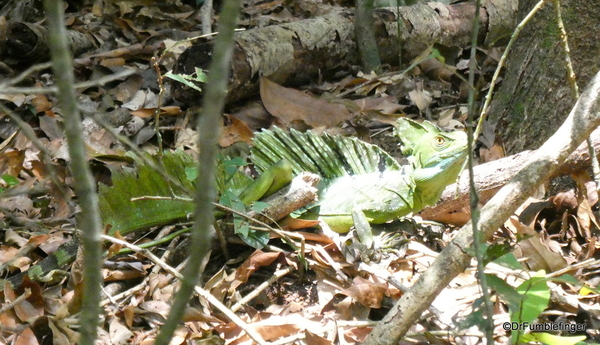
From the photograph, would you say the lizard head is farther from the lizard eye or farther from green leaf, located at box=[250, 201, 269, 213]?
green leaf, located at box=[250, 201, 269, 213]

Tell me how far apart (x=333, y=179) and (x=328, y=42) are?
2379 mm

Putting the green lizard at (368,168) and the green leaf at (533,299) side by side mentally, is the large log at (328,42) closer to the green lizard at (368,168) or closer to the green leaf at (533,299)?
the green lizard at (368,168)

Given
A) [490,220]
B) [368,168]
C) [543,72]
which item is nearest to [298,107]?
[368,168]

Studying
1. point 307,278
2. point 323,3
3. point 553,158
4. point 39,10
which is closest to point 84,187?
point 553,158

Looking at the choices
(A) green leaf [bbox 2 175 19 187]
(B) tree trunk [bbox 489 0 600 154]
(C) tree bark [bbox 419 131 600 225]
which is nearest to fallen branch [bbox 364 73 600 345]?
(C) tree bark [bbox 419 131 600 225]

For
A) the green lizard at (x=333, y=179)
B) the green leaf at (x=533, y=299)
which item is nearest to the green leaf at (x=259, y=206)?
the green lizard at (x=333, y=179)

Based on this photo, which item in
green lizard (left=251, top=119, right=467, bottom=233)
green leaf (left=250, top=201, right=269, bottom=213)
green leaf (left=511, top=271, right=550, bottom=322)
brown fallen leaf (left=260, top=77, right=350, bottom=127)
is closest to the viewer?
green leaf (left=511, top=271, right=550, bottom=322)

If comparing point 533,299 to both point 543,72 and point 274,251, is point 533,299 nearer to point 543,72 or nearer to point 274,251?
point 274,251

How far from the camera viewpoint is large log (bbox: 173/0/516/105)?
5.34m

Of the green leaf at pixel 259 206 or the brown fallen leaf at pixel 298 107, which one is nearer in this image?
the green leaf at pixel 259 206

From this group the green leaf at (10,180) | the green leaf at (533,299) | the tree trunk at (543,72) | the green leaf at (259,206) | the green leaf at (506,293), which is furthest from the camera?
the green leaf at (10,180)

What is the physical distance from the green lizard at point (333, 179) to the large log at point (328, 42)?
1.37 meters

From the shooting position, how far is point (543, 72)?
4098 millimetres

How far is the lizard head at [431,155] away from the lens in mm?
3543
